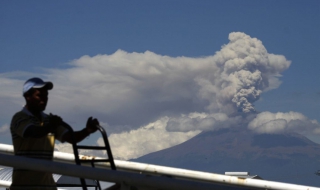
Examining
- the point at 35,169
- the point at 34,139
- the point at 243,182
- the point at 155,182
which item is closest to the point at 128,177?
the point at 155,182

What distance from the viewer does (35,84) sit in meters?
5.62

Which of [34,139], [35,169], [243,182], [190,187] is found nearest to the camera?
[190,187]

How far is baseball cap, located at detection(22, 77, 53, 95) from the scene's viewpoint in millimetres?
5598

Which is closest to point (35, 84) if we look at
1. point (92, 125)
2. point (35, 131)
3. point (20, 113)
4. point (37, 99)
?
point (37, 99)

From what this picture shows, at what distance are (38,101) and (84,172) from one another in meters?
0.99

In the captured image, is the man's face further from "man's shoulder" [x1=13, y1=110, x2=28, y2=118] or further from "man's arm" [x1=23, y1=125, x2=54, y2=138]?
"man's arm" [x1=23, y1=125, x2=54, y2=138]

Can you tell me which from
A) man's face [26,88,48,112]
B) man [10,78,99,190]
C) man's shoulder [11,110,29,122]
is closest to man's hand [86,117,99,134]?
man [10,78,99,190]

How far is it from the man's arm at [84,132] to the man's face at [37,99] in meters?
0.32

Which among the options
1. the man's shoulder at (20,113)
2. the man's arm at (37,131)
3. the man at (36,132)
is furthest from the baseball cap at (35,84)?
the man's arm at (37,131)

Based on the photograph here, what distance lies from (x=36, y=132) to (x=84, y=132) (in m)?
0.60

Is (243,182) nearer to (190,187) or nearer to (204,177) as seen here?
(204,177)

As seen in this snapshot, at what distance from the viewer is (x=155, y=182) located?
479 centimetres

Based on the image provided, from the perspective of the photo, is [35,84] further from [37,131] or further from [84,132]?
[84,132]

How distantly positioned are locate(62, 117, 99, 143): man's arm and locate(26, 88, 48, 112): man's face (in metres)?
0.32
